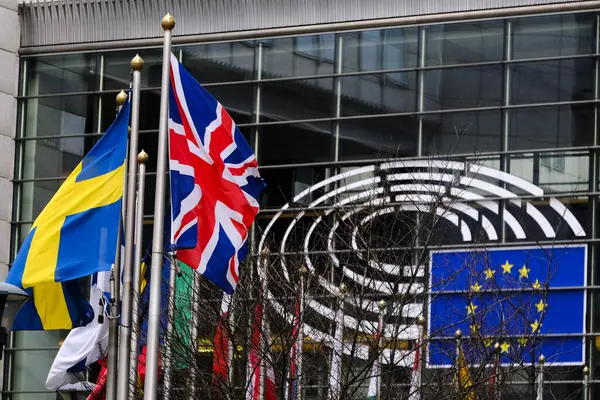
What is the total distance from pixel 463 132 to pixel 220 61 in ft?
27.1

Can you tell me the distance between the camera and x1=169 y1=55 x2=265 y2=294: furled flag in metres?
18.6

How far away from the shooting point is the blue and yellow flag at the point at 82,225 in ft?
65.6

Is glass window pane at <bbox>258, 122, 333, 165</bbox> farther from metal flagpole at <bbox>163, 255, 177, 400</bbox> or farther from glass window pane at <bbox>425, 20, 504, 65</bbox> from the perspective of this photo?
metal flagpole at <bbox>163, 255, 177, 400</bbox>

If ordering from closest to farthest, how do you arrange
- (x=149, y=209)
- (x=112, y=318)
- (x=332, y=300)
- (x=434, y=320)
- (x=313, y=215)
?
(x=112, y=318)
(x=332, y=300)
(x=434, y=320)
(x=313, y=215)
(x=149, y=209)

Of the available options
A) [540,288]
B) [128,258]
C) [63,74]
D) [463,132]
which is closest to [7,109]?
[63,74]

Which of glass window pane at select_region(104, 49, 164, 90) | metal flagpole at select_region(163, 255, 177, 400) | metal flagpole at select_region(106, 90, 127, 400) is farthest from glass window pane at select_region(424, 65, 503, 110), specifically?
metal flagpole at select_region(106, 90, 127, 400)

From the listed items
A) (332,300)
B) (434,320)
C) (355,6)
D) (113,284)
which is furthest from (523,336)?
(113,284)

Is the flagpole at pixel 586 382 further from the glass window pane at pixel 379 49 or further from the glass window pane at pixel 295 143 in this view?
the glass window pane at pixel 379 49

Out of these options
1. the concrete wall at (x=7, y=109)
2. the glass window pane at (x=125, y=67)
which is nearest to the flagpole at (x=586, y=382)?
the glass window pane at (x=125, y=67)

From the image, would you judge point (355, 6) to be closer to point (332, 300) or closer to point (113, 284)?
point (332, 300)

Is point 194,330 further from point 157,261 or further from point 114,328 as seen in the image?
point 157,261

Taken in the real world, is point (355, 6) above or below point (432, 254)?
above

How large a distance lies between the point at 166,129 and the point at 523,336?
1841 centimetres

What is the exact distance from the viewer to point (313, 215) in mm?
41125
